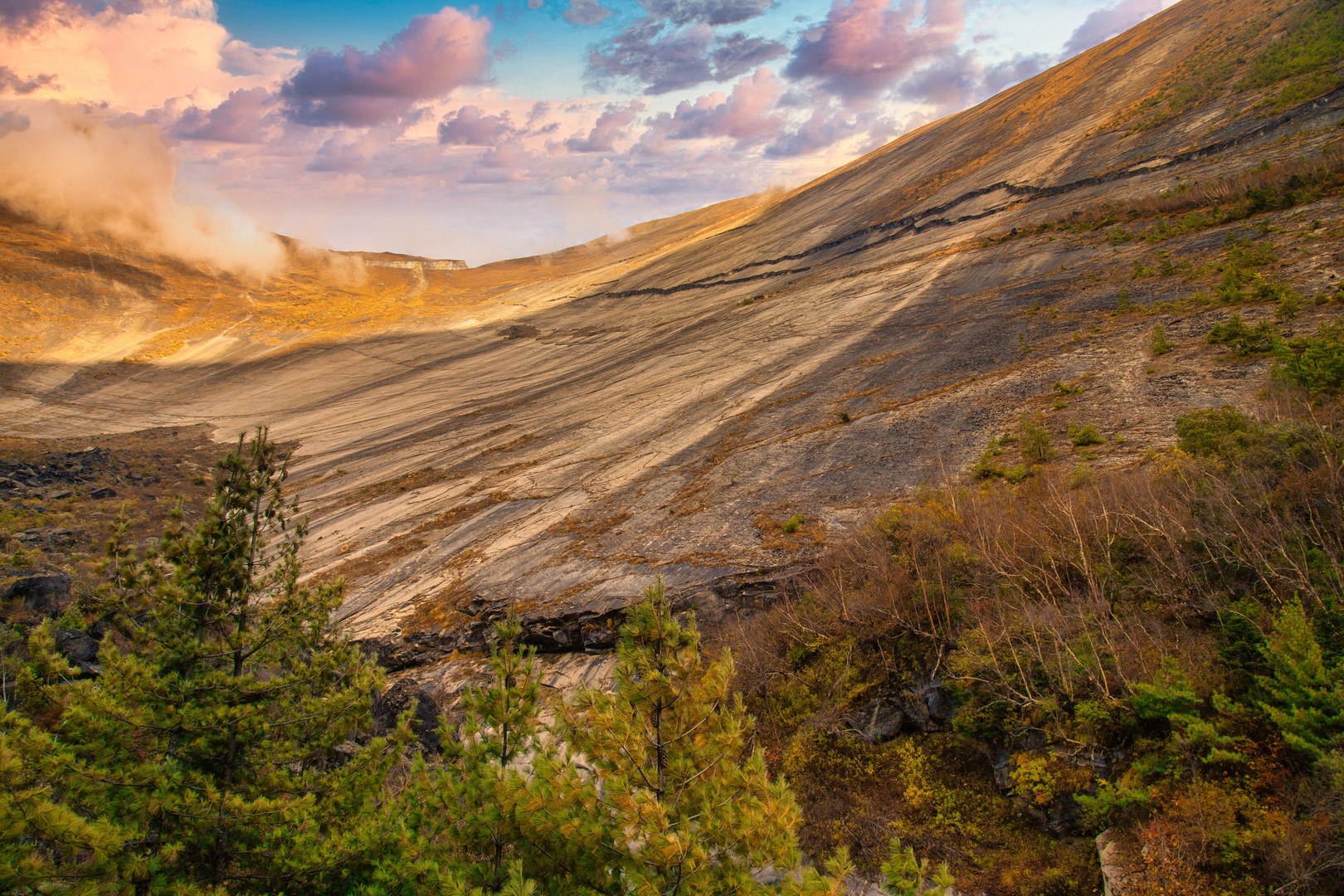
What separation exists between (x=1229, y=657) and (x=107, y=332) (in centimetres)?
7625

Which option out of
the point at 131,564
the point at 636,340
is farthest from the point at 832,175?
the point at 131,564

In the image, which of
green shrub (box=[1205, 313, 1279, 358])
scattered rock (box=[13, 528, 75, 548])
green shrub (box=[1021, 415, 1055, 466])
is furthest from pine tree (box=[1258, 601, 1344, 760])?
scattered rock (box=[13, 528, 75, 548])

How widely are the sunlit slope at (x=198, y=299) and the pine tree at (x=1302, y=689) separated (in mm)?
58855

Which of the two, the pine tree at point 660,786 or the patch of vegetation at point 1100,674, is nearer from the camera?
the pine tree at point 660,786

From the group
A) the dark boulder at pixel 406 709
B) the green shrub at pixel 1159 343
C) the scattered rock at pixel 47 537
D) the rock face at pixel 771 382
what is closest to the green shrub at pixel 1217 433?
the rock face at pixel 771 382

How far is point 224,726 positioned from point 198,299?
79.3 metres

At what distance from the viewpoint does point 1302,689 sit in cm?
502

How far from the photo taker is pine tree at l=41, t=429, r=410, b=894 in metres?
4.22

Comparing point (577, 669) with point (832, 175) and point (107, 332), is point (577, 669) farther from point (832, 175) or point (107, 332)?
point (107, 332)

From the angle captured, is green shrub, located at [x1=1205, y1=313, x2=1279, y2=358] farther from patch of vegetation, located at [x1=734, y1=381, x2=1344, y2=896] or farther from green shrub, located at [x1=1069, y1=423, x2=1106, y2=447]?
green shrub, located at [x1=1069, y1=423, x2=1106, y2=447]

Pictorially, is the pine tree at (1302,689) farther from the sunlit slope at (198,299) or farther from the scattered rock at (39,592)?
the sunlit slope at (198,299)

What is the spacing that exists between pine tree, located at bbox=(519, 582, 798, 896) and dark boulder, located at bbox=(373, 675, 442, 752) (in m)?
7.09

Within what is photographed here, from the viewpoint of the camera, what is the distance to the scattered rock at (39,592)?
379 inches

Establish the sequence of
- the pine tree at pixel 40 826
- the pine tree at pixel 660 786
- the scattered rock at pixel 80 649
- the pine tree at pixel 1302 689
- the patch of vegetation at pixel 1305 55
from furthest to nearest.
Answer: the patch of vegetation at pixel 1305 55 < the scattered rock at pixel 80 649 < the pine tree at pixel 1302 689 < the pine tree at pixel 660 786 < the pine tree at pixel 40 826
